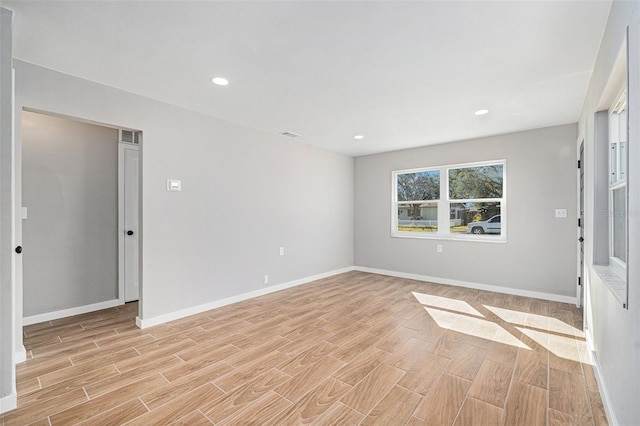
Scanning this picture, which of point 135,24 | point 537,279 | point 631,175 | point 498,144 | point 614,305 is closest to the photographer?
point 631,175

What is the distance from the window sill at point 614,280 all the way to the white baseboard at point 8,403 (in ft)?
11.5

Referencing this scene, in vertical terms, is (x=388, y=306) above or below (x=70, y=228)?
below

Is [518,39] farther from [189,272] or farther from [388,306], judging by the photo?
[189,272]

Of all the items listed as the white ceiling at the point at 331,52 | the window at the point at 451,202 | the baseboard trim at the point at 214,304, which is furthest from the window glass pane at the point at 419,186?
the baseboard trim at the point at 214,304

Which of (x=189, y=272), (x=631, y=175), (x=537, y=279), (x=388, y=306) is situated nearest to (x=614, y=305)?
(x=631, y=175)

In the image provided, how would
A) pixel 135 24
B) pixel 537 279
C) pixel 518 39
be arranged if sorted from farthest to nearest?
pixel 537 279 < pixel 518 39 < pixel 135 24

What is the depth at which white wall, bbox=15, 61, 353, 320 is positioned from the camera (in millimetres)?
2898

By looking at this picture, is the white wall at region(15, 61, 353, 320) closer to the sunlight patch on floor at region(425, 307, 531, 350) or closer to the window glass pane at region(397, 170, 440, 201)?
the window glass pane at region(397, 170, 440, 201)

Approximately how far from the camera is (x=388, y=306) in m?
3.91

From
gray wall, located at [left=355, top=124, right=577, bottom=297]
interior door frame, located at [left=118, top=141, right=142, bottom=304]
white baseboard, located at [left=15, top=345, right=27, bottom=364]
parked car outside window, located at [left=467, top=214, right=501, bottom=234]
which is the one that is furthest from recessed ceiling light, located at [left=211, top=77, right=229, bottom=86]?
parked car outside window, located at [left=467, top=214, right=501, bottom=234]

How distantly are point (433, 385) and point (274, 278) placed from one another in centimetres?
300

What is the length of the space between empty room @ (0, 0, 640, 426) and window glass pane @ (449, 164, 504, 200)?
3cm

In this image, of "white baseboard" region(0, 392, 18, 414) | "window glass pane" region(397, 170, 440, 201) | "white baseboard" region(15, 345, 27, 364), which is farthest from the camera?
"window glass pane" region(397, 170, 440, 201)

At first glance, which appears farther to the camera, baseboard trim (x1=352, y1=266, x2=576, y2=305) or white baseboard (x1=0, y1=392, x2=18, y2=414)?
baseboard trim (x1=352, y1=266, x2=576, y2=305)
